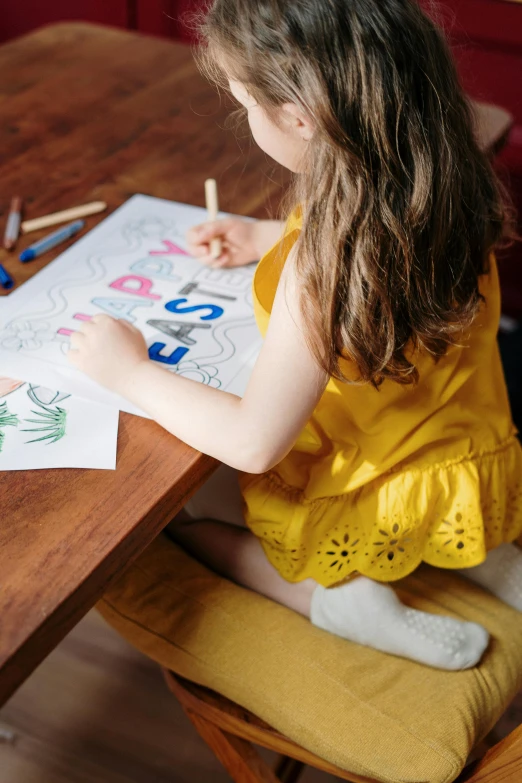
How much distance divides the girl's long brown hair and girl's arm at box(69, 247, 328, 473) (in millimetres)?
19

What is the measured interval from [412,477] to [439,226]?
0.25m

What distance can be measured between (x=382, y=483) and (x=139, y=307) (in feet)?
1.01

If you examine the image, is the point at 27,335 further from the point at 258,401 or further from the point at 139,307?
the point at 258,401

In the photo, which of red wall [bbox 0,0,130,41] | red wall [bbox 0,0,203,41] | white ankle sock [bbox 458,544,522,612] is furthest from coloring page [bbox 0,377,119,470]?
red wall [bbox 0,0,130,41]

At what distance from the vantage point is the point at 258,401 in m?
0.71

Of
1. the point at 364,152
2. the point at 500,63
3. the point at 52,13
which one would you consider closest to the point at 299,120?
the point at 364,152

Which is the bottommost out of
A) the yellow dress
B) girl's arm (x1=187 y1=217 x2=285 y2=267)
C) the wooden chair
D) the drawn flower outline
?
the wooden chair

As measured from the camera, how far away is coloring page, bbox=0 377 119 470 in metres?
0.68

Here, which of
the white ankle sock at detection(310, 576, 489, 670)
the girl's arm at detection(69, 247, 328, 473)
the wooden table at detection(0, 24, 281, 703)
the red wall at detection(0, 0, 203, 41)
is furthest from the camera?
the red wall at detection(0, 0, 203, 41)

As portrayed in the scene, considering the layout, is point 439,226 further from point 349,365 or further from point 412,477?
point 412,477

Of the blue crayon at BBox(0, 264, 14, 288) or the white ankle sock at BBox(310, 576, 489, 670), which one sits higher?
the blue crayon at BBox(0, 264, 14, 288)

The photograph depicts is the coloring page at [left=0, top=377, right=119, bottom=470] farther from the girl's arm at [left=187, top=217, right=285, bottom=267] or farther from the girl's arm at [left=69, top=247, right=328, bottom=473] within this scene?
the girl's arm at [left=187, top=217, right=285, bottom=267]

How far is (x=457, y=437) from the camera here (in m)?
0.87

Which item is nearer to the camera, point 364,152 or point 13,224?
point 364,152
